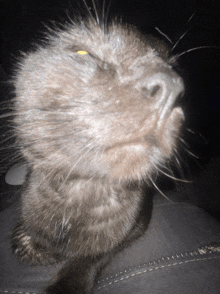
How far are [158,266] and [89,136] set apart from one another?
580 mm

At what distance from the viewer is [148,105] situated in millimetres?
399

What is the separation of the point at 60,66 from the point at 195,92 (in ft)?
3.54

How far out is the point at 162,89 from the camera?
16.1 inches

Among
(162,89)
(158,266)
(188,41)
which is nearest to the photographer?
(162,89)

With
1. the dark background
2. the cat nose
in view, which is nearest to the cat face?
the cat nose

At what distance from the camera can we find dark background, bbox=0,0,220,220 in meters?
0.67

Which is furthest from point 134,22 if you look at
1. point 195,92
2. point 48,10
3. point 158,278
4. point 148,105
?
point 158,278

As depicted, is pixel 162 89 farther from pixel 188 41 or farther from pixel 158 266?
pixel 188 41

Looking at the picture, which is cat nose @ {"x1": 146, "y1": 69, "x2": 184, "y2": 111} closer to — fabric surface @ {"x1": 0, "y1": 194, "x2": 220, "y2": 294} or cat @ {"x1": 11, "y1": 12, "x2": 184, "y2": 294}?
cat @ {"x1": 11, "y1": 12, "x2": 184, "y2": 294}

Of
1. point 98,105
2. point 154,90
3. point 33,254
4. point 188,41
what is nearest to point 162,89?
point 154,90

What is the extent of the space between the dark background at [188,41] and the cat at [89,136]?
0.38ft

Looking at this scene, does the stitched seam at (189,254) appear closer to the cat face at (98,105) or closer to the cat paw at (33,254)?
the cat paw at (33,254)

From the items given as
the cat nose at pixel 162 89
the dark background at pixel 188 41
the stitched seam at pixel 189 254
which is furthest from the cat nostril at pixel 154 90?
the stitched seam at pixel 189 254

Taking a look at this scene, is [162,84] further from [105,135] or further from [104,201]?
[104,201]
